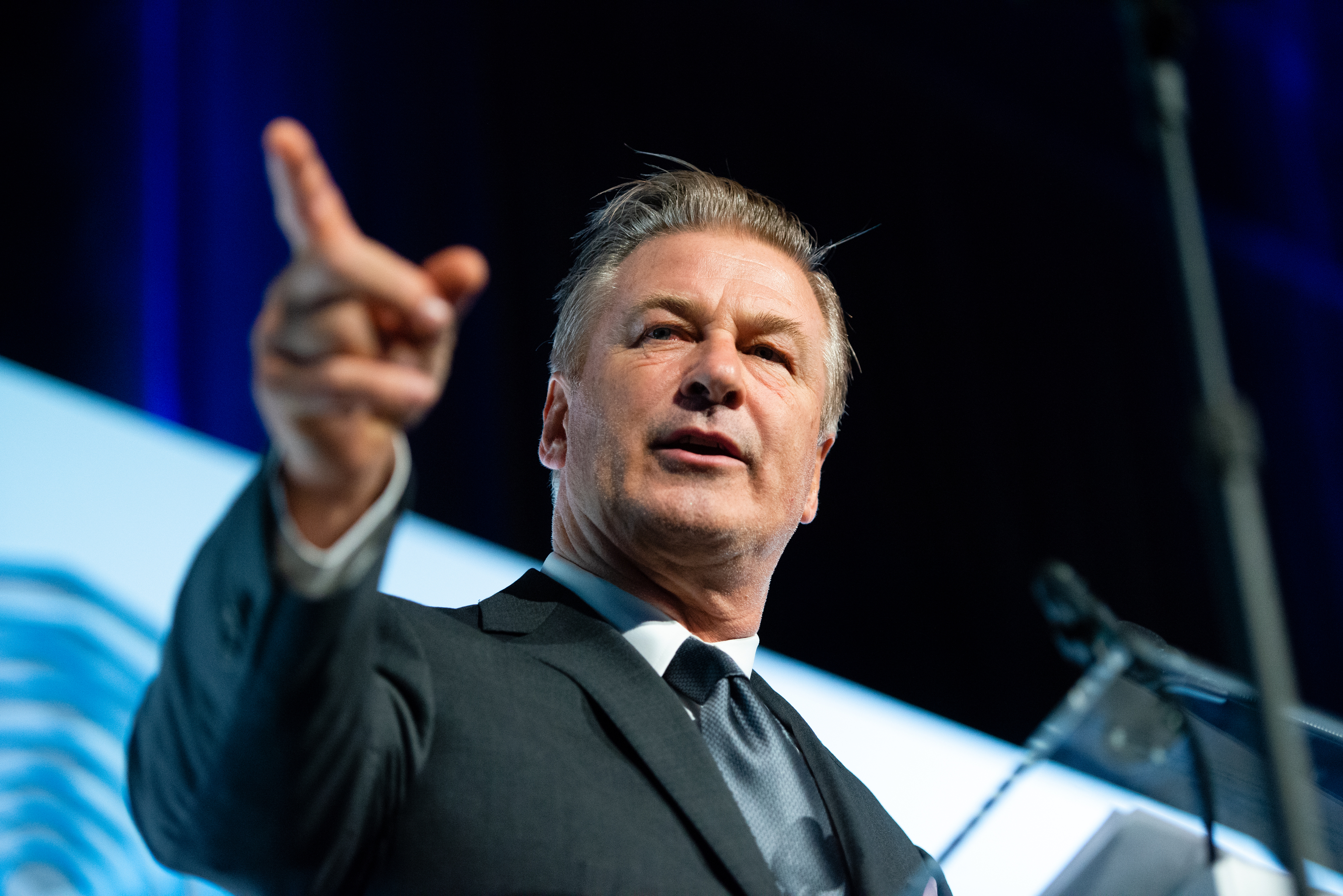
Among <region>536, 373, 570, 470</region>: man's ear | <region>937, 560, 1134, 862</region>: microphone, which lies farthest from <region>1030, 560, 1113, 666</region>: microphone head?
<region>536, 373, 570, 470</region>: man's ear

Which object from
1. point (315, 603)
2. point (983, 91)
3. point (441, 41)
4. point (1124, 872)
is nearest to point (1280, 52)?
point (983, 91)

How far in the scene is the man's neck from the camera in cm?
147

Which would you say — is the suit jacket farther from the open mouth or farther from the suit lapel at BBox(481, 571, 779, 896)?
the open mouth

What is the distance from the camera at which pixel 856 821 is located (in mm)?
1247

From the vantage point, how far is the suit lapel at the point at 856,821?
1.20 metres

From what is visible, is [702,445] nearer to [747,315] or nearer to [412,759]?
[747,315]

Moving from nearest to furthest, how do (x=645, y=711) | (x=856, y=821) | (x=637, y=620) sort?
(x=645, y=711) → (x=856, y=821) → (x=637, y=620)

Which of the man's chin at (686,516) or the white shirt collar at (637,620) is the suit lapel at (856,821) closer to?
the white shirt collar at (637,620)

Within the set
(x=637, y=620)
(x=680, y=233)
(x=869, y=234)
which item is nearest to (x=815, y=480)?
(x=680, y=233)

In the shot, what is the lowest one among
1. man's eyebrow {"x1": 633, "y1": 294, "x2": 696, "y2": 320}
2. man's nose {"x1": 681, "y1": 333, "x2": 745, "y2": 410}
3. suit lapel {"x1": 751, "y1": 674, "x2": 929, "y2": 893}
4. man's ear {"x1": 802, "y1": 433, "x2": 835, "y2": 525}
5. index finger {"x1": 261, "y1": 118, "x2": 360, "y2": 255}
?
suit lapel {"x1": 751, "y1": 674, "x2": 929, "y2": 893}

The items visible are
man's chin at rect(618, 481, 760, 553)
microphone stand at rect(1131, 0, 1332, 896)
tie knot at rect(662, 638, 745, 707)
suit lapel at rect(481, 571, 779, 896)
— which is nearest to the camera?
microphone stand at rect(1131, 0, 1332, 896)

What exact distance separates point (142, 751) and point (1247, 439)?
855mm

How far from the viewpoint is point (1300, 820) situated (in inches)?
24.6

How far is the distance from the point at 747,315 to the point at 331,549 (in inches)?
40.3
